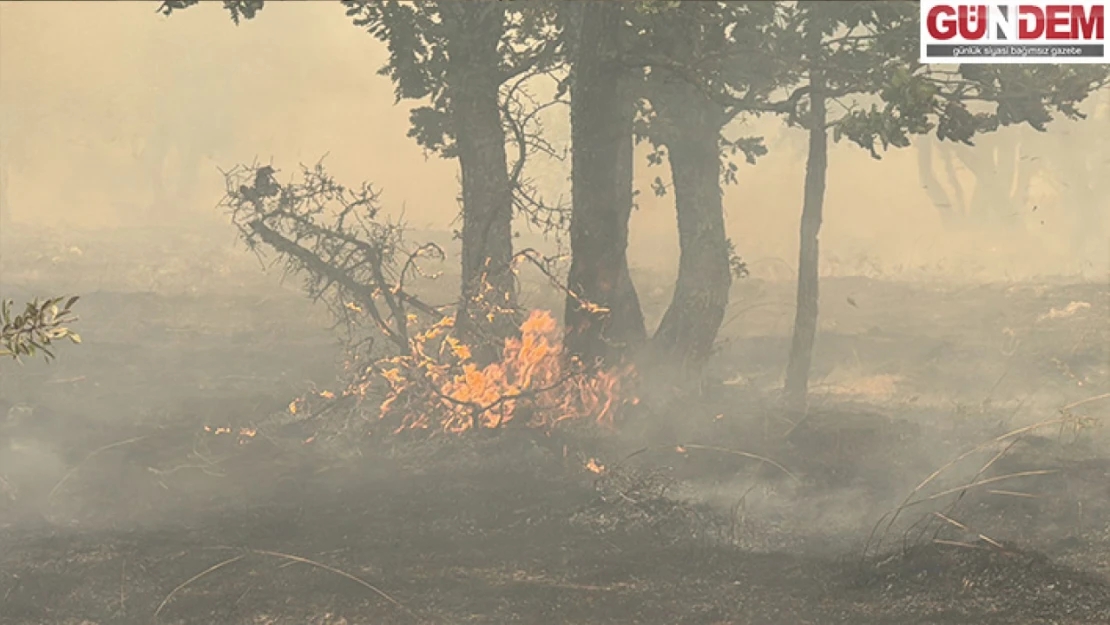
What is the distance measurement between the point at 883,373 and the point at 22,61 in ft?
116

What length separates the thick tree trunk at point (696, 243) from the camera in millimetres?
16797

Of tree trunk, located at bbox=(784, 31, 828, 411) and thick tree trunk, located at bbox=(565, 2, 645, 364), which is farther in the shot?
tree trunk, located at bbox=(784, 31, 828, 411)

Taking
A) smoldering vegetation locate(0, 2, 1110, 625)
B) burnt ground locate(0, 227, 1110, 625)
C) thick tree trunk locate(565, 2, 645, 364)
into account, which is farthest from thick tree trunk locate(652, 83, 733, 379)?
thick tree trunk locate(565, 2, 645, 364)

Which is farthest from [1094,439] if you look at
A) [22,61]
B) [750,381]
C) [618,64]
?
[22,61]

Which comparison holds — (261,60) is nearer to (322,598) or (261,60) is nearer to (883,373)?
(883,373)

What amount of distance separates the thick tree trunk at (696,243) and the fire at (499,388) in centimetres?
167

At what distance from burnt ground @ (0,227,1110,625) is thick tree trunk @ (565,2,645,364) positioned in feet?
4.96

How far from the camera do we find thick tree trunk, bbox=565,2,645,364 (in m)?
14.5

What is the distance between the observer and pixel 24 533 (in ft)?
38.4

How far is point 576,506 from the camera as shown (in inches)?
473

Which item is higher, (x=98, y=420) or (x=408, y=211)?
(x=408, y=211)

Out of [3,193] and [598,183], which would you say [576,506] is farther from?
[3,193]

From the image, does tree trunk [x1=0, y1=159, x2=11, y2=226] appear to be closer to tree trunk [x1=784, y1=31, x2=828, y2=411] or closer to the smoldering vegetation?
the smoldering vegetation

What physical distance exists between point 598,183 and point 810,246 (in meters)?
4.08
